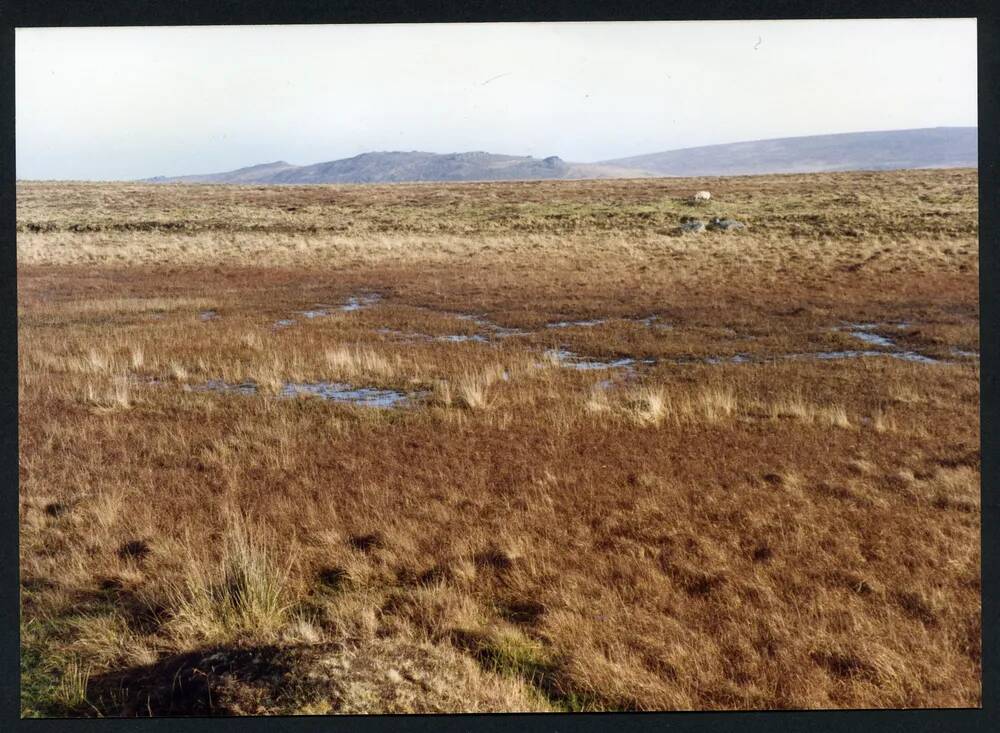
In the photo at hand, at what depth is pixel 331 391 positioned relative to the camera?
559 inches

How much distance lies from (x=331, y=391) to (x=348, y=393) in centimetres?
38

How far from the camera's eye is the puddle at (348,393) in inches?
526

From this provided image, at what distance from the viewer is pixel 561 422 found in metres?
11.9

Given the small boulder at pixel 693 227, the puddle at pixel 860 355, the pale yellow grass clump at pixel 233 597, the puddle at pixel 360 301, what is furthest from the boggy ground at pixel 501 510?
the small boulder at pixel 693 227

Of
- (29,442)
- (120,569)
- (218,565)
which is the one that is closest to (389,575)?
(218,565)

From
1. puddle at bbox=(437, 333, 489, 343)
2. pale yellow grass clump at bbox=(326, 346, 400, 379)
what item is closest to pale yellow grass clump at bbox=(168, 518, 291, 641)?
pale yellow grass clump at bbox=(326, 346, 400, 379)

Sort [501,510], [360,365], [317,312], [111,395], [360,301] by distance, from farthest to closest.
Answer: [360,301]
[317,312]
[360,365]
[111,395]
[501,510]

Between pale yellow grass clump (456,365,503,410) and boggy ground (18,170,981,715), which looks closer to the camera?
boggy ground (18,170,981,715)

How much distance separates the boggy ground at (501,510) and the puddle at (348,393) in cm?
23

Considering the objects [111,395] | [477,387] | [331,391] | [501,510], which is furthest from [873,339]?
[111,395]

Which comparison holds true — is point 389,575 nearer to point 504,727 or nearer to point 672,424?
point 504,727

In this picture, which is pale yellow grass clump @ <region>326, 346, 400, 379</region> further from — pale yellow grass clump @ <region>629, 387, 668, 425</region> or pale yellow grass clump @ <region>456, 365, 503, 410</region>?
pale yellow grass clump @ <region>629, 387, 668, 425</region>

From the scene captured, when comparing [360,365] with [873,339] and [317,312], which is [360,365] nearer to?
[317,312]

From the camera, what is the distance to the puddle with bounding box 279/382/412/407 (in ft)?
43.9
